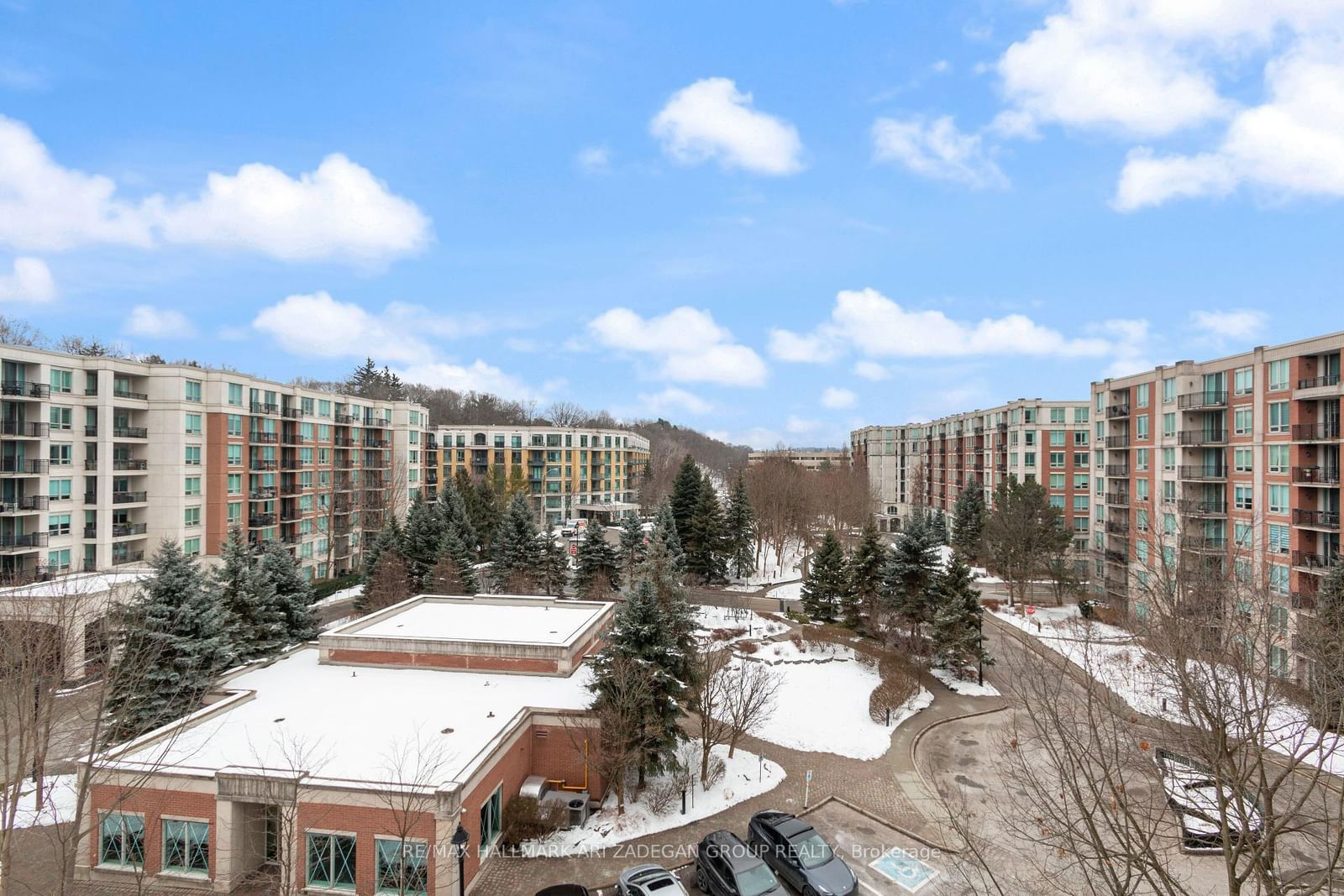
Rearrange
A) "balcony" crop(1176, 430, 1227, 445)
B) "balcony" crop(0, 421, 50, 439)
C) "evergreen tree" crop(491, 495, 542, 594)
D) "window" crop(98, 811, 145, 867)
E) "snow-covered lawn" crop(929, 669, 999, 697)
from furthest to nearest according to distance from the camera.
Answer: "evergreen tree" crop(491, 495, 542, 594) → "balcony" crop(1176, 430, 1227, 445) → "balcony" crop(0, 421, 50, 439) → "snow-covered lawn" crop(929, 669, 999, 697) → "window" crop(98, 811, 145, 867)

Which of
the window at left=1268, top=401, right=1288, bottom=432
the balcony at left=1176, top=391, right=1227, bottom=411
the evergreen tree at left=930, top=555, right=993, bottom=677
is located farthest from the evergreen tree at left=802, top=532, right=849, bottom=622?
the window at left=1268, top=401, right=1288, bottom=432

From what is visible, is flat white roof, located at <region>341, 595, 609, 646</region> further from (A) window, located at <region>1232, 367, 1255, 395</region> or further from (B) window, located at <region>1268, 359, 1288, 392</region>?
(A) window, located at <region>1232, 367, 1255, 395</region>

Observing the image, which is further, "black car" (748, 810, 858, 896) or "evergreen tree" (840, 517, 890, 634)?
"evergreen tree" (840, 517, 890, 634)

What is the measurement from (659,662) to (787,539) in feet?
153

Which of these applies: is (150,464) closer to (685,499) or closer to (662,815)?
(685,499)

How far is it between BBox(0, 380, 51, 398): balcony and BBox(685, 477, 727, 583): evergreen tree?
3855 cm

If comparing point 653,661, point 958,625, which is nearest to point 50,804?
point 653,661

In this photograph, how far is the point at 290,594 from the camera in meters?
31.7

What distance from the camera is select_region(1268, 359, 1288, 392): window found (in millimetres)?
30688

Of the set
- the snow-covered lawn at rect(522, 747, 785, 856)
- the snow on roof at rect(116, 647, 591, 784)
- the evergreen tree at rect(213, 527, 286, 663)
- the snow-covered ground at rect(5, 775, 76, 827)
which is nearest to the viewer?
the snow on roof at rect(116, 647, 591, 784)

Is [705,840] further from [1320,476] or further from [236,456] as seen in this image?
[236,456]

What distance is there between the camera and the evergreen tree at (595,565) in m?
42.5

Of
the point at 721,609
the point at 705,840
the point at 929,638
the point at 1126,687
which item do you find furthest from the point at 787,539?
the point at 705,840

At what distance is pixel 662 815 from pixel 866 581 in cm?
2081
